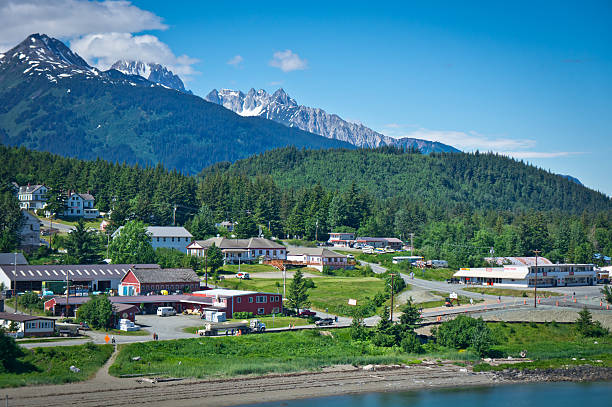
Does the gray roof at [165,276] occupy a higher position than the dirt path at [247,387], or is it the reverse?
the gray roof at [165,276]

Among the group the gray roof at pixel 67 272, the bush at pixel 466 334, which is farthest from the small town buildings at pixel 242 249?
the bush at pixel 466 334

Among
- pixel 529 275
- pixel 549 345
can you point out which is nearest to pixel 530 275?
pixel 529 275

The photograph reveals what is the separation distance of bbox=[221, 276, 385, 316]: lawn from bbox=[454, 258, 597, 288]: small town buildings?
18.1 m

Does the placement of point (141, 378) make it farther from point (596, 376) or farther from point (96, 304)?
point (596, 376)

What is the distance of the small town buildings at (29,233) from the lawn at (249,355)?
60126mm

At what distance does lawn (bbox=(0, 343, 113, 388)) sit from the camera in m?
49.4

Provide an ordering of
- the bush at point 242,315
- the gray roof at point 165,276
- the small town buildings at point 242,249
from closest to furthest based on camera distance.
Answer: the bush at point 242,315 < the gray roof at point 165,276 < the small town buildings at point 242,249

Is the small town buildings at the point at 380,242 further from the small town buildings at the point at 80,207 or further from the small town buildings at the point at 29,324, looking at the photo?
the small town buildings at the point at 29,324

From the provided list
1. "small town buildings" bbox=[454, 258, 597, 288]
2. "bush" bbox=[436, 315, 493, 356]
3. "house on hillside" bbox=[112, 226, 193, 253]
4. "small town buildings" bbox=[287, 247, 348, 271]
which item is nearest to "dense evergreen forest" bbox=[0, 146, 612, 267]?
"house on hillside" bbox=[112, 226, 193, 253]

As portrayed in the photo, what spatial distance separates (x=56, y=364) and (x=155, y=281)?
114 feet

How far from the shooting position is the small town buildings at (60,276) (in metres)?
85.4

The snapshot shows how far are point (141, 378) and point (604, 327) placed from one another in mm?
53759

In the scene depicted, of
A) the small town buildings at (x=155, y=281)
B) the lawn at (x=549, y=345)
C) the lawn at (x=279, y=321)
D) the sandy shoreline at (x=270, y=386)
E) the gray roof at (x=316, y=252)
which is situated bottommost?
the sandy shoreline at (x=270, y=386)

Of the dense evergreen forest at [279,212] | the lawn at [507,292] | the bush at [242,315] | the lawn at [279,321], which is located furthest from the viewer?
the dense evergreen forest at [279,212]
